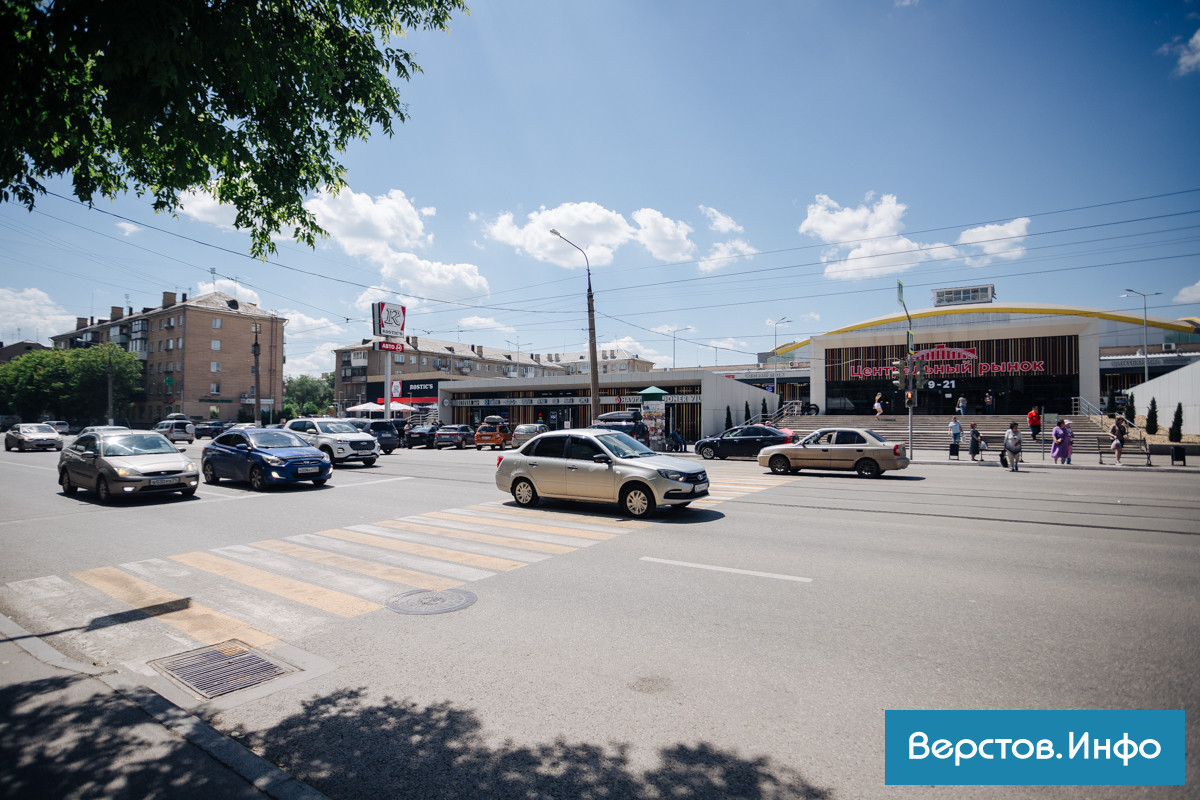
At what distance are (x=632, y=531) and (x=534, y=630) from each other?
432cm

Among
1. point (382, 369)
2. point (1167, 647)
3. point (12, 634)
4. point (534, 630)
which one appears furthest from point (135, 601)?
point (382, 369)

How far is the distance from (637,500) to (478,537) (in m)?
2.96

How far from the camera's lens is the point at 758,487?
1501 centimetres

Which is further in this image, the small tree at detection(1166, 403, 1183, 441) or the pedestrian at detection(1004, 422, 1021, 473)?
the small tree at detection(1166, 403, 1183, 441)

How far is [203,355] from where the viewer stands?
212 feet

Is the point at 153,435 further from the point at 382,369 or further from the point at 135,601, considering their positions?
the point at 382,369

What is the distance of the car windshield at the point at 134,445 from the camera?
1327cm

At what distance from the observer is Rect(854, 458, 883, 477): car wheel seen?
17859mm

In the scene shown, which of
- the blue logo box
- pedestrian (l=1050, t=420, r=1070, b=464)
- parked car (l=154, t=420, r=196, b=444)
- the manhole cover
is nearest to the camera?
the blue logo box

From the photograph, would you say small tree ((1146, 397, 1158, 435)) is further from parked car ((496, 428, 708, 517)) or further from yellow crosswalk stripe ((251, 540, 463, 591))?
yellow crosswalk stripe ((251, 540, 463, 591))

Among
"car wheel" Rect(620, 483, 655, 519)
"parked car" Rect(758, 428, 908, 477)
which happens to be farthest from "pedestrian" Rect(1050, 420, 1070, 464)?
"car wheel" Rect(620, 483, 655, 519)

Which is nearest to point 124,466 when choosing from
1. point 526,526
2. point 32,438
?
point 526,526

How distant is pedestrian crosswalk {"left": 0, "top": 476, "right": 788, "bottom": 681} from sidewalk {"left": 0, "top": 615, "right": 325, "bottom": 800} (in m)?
0.60

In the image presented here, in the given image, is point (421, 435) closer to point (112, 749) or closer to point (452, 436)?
point (452, 436)
